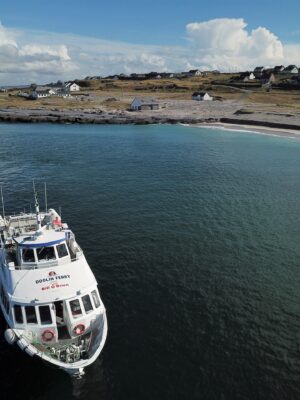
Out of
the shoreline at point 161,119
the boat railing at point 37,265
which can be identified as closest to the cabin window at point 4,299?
the boat railing at point 37,265

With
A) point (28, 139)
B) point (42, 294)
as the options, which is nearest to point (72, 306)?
point (42, 294)

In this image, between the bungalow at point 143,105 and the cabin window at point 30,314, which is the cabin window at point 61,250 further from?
the bungalow at point 143,105

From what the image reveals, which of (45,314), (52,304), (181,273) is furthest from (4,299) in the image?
(181,273)

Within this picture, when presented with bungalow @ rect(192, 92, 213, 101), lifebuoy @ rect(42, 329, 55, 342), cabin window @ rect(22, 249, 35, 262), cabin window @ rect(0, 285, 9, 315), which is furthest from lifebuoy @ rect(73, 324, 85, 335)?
bungalow @ rect(192, 92, 213, 101)

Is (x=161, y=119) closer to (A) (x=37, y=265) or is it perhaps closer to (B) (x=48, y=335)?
(A) (x=37, y=265)

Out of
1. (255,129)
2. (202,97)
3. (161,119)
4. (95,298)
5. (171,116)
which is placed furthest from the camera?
(202,97)

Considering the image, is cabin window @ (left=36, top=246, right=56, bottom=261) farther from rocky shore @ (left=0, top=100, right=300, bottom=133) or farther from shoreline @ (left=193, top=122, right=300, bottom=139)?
rocky shore @ (left=0, top=100, right=300, bottom=133)

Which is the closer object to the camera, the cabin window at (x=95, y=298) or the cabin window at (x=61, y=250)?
the cabin window at (x=95, y=298)

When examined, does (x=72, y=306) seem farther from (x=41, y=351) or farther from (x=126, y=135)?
(x=126, y=135)

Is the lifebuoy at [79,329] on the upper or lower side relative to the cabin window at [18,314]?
lower
